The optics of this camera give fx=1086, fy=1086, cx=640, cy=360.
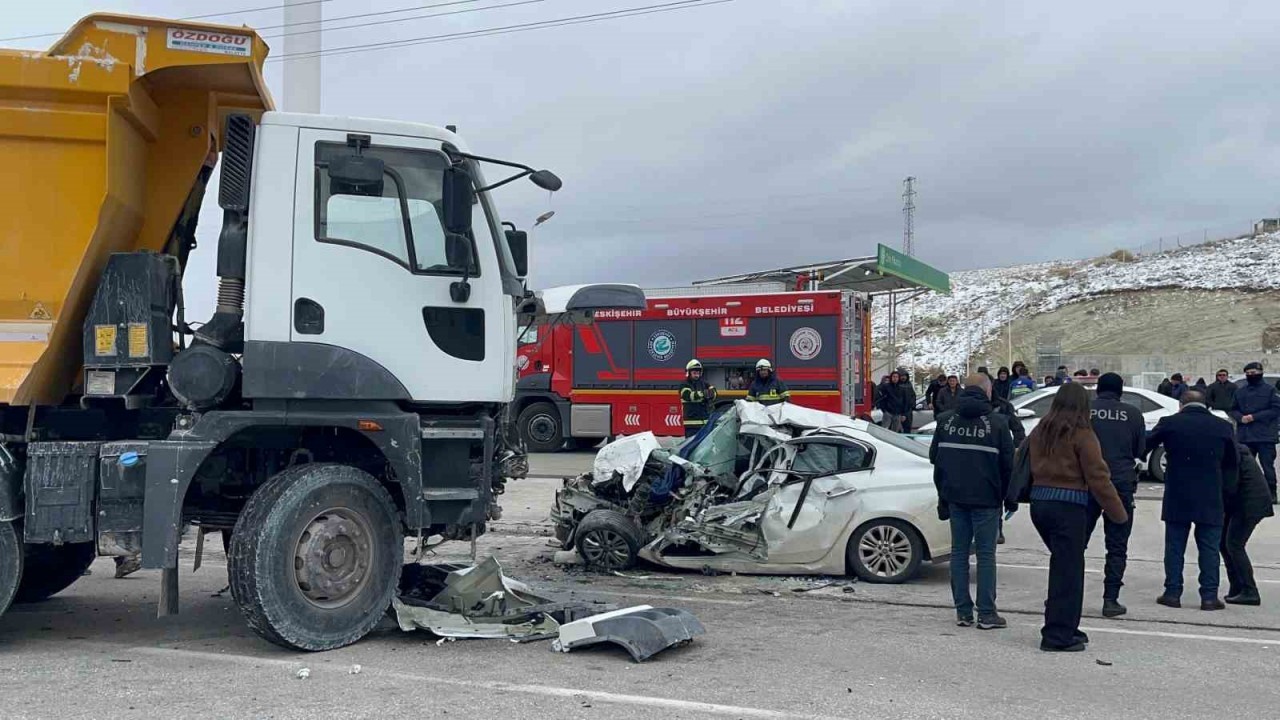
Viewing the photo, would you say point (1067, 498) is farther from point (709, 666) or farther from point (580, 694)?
point (580, 694)

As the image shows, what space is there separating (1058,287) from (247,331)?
2647 inches

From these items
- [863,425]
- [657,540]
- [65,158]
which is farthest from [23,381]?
[863,425]

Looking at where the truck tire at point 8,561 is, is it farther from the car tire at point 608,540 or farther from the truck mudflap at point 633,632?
the car tire at point 608,540

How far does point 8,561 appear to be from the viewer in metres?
6.39

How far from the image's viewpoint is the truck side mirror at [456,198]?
6.57 m

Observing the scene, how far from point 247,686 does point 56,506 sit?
1.66 m

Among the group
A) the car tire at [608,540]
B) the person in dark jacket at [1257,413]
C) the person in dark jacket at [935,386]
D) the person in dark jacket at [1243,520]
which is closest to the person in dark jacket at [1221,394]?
the person in dark jacket at [1257,413]

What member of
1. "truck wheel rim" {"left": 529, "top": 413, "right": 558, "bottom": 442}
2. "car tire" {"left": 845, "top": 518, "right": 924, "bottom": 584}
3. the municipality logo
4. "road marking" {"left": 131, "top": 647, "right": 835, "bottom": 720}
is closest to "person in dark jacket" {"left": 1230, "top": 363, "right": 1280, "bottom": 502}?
"car tire" {"left": 845, "top": 518, "right": 924, "bottom": 584}

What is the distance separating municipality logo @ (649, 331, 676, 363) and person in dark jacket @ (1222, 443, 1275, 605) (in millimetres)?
13053

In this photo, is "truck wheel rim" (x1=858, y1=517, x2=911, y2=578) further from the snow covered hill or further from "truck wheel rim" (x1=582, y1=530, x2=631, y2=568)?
the snow covered hill

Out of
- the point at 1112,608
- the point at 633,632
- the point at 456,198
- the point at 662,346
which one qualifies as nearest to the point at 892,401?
the point at 662,346

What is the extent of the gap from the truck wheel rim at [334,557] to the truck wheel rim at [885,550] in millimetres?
4263

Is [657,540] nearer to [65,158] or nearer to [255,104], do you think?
[255,104]

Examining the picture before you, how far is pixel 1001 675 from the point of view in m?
6.09
